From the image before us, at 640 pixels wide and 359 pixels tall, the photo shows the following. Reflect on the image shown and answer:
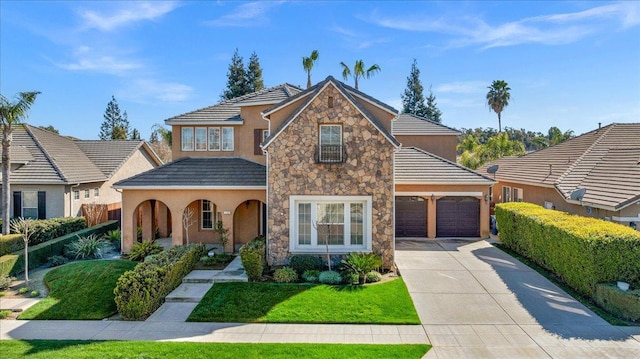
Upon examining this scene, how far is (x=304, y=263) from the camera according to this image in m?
13.6

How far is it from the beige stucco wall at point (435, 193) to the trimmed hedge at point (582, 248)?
3.72 metres

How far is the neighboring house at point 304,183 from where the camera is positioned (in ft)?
46.1

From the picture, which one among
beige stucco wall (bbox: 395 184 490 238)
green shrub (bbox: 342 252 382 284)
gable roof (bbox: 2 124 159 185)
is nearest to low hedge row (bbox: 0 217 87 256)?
gable roof (bbox: 2 124 159 185)

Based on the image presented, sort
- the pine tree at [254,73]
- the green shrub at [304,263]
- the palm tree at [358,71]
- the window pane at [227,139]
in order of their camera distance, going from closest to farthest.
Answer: the green shrub at [304,263], the window pane at [227,139], the palm tree at [358,71], the pine tree at [254,73]

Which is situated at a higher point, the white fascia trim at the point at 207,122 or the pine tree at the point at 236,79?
the pine tree at the point at 236,79

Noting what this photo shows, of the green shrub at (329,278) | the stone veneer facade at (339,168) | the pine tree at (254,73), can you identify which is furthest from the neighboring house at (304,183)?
Answer: the pine tree at (254,73)

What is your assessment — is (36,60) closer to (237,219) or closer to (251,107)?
(251,107)

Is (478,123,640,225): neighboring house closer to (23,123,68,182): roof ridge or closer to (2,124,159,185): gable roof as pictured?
(2,124,159,185): gable roof

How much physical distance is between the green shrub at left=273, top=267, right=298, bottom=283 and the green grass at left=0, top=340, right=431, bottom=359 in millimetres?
4213

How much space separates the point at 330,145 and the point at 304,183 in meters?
1.91

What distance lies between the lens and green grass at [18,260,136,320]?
35.3 ft

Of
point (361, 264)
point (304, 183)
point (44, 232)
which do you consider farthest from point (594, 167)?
point (44, 232)

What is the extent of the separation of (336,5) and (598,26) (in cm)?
1256

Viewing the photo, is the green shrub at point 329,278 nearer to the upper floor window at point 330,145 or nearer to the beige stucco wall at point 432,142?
the upper floor window at point 330,145
